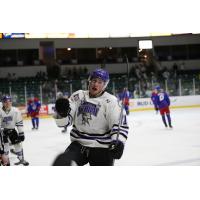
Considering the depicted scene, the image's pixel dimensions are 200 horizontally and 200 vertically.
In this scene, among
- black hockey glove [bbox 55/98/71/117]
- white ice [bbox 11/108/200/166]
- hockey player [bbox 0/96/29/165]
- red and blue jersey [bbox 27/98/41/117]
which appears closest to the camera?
black hockey glove [bbox 55/98/71/117]

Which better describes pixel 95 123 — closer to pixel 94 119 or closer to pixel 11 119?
pixel 94 119

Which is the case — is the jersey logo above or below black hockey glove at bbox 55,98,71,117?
below

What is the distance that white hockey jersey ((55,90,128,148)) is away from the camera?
2.29m

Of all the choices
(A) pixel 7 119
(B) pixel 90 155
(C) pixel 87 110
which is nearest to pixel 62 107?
(C) pixel 87 110

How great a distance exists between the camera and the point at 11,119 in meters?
3.39

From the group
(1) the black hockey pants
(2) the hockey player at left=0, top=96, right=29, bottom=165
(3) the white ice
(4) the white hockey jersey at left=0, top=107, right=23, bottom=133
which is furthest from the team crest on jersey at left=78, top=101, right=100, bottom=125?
(4) the white hockey jersey at left=0, top=107, right=23, bottom=133

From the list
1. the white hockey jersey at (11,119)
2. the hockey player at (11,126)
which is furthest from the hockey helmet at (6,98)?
the white hockey jersey at (11,119)

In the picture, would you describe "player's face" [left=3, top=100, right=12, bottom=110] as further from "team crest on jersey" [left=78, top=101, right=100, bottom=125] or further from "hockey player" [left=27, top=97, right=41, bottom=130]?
"team crest on jersey" [left=78, top=101, right=100, bottom=125]

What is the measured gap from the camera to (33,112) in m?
3.59

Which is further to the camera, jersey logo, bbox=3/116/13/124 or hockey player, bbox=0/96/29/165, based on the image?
jersey logo, bbox=3/116/13/124
